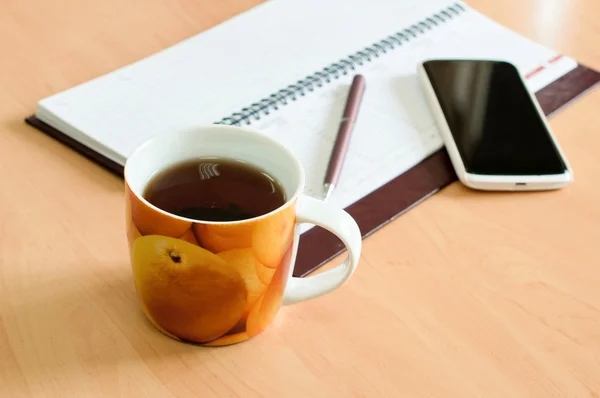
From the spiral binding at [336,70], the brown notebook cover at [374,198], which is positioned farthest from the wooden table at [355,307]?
the spiral binding at [336,70]

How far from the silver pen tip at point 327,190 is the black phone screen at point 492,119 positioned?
4.8 inches

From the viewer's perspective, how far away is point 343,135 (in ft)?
2.33

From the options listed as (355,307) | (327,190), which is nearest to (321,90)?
(327,190)

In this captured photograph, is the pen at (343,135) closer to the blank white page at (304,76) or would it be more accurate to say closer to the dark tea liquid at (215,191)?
the blank white page at (304,76)

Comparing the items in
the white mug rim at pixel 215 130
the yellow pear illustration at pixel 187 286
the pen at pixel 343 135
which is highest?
the white mug rim at pixel 215 130

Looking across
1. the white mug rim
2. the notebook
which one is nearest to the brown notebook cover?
the notebook

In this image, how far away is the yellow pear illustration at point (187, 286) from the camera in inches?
18.6

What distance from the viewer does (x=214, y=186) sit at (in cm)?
52

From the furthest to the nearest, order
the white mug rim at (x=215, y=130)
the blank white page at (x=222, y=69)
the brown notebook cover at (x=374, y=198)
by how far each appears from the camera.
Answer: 1. the blank white page at (x=222, y=69)
2. the brown notebook cover at (x=374, y=198)
3. the white mug rim at (x=215, y=130)

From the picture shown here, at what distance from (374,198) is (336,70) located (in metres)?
0.20

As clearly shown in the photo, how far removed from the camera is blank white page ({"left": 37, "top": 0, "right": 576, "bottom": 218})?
70 centimetres

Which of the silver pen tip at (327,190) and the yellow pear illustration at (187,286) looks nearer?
the yellow pear illustration at (187,286)

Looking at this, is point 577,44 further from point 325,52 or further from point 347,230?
point 347,230

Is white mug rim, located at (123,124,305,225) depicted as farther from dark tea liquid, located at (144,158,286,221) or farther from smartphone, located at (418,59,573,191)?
smartphone, located at (418,59,573,191)
